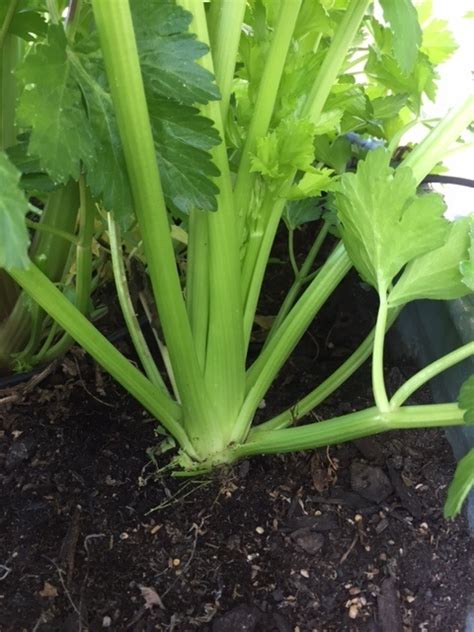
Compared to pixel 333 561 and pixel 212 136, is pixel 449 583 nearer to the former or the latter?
pixel 333 561

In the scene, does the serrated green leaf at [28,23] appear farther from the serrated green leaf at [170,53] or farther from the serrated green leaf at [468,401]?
the serrated green leaf at [468,401]

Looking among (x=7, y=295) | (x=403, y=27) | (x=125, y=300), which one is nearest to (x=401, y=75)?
(x=403, y=27)

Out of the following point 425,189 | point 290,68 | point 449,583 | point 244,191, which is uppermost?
point 290,68

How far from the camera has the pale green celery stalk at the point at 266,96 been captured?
62 cm

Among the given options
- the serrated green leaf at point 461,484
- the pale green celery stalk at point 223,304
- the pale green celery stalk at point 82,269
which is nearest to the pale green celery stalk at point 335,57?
the pale green celery stalk at point 223,304

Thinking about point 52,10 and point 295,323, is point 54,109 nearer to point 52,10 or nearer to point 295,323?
point 52,10

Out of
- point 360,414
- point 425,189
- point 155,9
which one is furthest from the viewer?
point 425,189

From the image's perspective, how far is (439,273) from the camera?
66cm

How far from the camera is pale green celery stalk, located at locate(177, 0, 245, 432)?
636 millimetres

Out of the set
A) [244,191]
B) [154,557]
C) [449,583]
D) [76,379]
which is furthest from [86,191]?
[449,583]

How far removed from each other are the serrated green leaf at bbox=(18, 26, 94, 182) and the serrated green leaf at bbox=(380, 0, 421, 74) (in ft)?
0.90

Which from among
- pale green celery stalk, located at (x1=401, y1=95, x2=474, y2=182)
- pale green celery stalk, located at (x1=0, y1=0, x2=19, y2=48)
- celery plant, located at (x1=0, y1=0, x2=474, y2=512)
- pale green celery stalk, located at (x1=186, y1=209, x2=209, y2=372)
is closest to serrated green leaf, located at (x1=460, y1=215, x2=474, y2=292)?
celery plant, located at (x1=0, y1=0, x2=474, y2=512)

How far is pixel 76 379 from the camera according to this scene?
2.82 ft

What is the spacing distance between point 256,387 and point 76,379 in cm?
25
